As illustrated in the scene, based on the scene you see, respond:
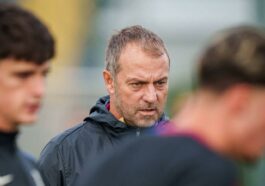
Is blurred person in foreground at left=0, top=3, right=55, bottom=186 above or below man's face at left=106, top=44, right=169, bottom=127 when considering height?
above

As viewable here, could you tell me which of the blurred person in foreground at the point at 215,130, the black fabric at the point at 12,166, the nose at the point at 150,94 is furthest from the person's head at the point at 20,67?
the nose at the point at 150,94

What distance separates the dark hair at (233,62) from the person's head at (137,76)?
2536 millimetres

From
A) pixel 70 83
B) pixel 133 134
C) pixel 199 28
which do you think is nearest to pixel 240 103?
pixel 133 134

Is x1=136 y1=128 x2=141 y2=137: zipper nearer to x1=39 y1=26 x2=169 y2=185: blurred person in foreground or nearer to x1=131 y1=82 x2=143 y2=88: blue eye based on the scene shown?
x1=39 y1=26 x2=169 y2=185: blurred person in foreground

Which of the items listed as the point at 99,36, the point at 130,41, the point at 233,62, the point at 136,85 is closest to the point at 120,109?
the point at 136,85

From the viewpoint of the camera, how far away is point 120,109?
6.21 m

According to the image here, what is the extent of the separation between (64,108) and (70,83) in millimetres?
2215

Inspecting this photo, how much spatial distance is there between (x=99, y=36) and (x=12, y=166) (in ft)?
48.7

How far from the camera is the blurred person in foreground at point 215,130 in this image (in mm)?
3410

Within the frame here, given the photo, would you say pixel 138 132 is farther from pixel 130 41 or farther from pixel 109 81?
pixel 130 41

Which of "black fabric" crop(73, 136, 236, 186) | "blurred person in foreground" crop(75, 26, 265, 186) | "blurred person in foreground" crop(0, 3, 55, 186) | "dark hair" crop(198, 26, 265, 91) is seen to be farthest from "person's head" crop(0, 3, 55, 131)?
"dark hair" crop(198, 26, 265, 91)

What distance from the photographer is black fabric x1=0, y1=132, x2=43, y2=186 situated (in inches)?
170

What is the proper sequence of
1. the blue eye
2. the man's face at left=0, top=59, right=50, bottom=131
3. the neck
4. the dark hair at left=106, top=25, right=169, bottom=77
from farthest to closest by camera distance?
the dark hair at left=106, top=25, right=169, bottom=77 → the blue eye → the neck → the man's face at left=0, top=59, right=50, bottom=131

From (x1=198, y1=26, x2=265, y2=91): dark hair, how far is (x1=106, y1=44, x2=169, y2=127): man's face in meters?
2.53
